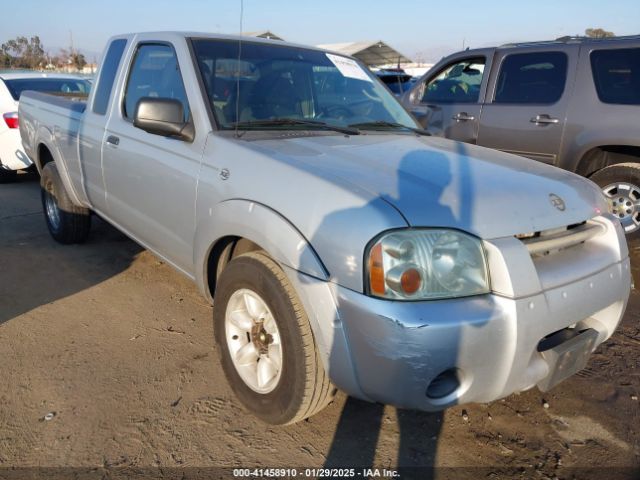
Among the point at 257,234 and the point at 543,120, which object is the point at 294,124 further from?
the point at 543,120

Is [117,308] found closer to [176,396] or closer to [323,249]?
[176,396]

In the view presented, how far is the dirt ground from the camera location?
2.32 meters

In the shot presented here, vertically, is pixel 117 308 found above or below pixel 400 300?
below

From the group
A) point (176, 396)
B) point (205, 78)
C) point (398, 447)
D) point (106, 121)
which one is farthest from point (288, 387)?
point (106, 121)

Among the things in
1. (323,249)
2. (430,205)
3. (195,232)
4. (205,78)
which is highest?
(205,78)

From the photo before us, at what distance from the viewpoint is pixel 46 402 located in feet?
8.72

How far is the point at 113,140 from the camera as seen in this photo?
3.62 meters

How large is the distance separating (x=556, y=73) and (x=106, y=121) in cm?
431

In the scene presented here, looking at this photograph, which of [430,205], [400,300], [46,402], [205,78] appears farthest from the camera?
[205,78]

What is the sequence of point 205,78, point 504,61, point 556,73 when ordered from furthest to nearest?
point 504,61, point 556,73, point 205,78

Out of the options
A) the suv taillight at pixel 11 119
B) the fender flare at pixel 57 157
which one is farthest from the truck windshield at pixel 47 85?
the fender flare at pixel 57 157

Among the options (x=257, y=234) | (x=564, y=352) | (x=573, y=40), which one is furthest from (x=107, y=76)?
(x=573, y=40)

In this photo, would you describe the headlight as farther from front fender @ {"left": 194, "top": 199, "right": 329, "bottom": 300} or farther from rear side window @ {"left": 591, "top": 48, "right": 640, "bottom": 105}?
rear side window @ {"left": 591, "top": 48, "right": 640, "bottom": 105}

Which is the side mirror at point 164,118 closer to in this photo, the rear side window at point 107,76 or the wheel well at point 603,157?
the rear side window at point 107,76
